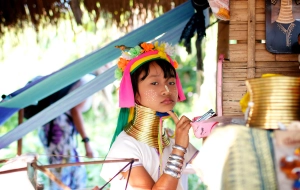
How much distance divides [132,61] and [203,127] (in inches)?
29.1

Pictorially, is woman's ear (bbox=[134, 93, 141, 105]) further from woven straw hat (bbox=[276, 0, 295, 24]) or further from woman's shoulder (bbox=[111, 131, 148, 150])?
woven straw hat (bbox=[276, 0, 295, 24])

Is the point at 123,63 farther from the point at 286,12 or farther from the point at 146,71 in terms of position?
the point at 286,12

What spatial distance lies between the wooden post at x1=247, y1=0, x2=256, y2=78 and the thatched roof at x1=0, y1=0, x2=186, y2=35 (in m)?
1.67

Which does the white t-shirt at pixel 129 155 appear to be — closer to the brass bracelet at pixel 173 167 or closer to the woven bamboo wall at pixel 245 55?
the brass bracelet at pixel 173 167

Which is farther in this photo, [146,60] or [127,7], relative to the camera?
[127,7]

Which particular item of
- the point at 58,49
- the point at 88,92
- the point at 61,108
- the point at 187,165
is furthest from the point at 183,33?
the point at 58,49

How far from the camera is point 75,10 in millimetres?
4480

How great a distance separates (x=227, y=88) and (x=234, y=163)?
1197 mm

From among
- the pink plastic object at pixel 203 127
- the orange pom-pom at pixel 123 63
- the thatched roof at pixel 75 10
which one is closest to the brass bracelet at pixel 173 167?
the pink plastic object at pixel 203 127

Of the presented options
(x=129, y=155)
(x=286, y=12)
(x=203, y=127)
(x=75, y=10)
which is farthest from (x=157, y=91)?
(x=75, y=10)

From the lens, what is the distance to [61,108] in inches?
142

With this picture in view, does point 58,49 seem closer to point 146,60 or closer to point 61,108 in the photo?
point 61,108

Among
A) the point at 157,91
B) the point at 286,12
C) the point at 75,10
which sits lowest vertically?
the point at 157,91

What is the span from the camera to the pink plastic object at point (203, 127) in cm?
206
